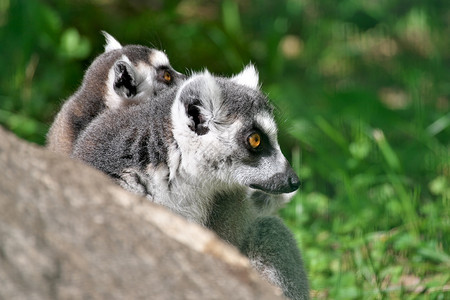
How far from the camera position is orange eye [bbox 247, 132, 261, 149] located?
3549mm

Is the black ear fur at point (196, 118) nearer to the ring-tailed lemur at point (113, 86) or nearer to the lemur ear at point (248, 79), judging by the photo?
the lemur ear at point (248, 79)

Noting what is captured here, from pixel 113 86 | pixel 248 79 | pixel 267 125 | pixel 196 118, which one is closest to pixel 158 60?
pixel 113 86

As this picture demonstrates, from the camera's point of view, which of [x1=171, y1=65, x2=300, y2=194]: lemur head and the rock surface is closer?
the rock surface

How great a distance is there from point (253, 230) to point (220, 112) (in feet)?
2.22

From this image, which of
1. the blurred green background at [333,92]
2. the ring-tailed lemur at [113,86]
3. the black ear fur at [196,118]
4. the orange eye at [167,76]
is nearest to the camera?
the black ear fur at [196,118]

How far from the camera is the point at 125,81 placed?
4684 mm

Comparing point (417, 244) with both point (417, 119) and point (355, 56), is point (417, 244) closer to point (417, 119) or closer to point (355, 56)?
point (417, 119)

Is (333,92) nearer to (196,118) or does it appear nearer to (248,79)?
(248,79)

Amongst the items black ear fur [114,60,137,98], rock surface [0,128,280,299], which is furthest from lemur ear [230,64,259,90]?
rock surface [0,128,280,299]

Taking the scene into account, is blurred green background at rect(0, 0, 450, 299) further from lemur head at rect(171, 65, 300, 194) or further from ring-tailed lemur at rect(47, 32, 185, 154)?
ring-tailed lemur at rect(47, 32, 185, 154)

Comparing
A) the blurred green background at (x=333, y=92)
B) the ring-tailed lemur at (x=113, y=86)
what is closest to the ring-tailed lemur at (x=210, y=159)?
the blurred green background at (x=333, y=92)

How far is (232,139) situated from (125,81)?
141 cm

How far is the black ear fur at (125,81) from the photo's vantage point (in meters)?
4.66

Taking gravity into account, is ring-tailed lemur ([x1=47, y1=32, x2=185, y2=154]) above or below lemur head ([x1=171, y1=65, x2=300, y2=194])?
below
